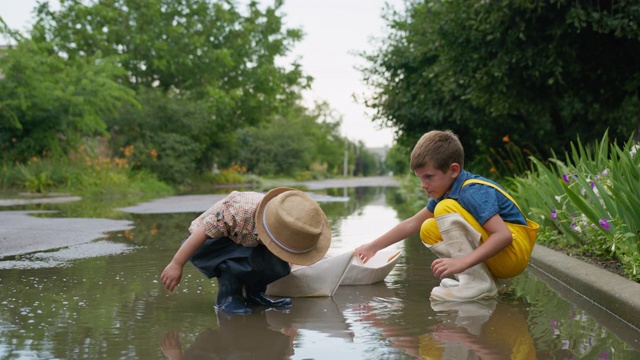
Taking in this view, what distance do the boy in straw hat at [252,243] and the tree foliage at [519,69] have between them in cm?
686

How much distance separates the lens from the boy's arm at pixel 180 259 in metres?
4.29

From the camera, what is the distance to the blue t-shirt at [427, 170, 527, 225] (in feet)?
15.1

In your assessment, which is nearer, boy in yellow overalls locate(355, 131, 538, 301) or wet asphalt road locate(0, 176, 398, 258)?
boy in yellow overalls locate(355, 131, 538, 301)

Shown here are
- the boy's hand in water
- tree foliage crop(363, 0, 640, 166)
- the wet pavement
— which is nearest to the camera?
the wet pavement

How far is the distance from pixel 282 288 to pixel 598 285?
187 cm

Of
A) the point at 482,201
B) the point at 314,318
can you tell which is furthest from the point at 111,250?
the point at 482,201

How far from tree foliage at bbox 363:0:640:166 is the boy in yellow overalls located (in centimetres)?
609

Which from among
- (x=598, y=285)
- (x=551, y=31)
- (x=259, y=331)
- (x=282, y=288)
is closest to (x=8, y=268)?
(x=282, y=288)

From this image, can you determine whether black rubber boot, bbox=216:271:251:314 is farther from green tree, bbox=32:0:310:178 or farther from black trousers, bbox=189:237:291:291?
green tree, bbox=32:0:310:178

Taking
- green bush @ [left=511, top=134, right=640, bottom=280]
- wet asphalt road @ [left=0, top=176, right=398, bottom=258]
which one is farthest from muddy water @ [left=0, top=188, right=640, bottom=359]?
wet asphalt road @ [left=0, top=176, right=398, bottom=258]

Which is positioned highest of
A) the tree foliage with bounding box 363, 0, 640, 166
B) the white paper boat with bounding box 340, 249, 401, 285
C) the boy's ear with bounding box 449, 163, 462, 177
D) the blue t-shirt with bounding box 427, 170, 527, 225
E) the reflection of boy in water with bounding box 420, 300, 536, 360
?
the tree foliage with bounding box 363, 0, 640, 166

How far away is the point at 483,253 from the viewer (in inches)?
177

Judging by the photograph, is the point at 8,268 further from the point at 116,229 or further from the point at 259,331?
the point at 116,229

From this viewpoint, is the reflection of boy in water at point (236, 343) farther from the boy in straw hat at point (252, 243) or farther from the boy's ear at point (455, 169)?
the boy's ear at point (455, 169)
